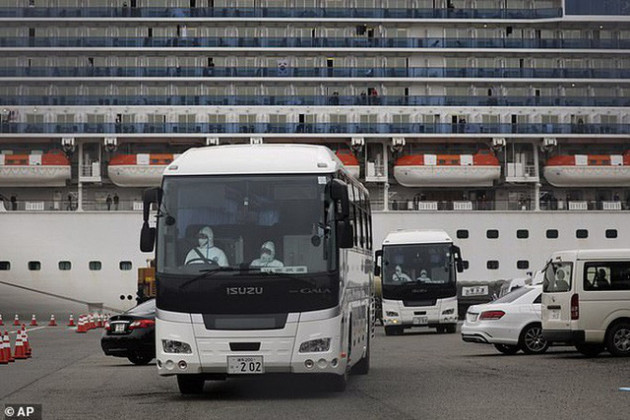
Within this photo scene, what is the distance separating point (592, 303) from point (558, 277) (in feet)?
2.79

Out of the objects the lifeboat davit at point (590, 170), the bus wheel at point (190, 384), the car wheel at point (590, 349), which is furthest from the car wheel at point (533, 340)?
the lifeboat davit at point (590, 170)

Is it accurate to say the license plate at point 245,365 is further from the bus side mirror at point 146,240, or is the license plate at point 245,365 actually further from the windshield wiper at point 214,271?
the bus side mirror at point 146,240

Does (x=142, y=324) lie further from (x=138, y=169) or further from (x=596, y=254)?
(x=138, y=169)

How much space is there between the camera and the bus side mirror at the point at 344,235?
15.4 m

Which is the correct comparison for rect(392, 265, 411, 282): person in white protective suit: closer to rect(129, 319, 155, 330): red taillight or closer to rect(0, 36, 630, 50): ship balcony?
rect(129, 319, 155, 330): red taillight

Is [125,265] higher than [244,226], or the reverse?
[244,226]

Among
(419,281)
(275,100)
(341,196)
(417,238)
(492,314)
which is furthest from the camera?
(275,100)

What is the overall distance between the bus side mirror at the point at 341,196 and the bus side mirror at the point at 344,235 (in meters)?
0.13

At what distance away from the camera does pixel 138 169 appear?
51562 millimetres

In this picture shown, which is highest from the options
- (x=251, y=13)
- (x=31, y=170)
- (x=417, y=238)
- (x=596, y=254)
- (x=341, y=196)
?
(x=251, y=13)

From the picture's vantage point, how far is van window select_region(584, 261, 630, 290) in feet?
70.2

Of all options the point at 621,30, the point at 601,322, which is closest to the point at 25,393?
the point at 601,322

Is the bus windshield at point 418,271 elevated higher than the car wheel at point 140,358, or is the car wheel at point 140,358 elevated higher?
the bus windshield at point 418,271

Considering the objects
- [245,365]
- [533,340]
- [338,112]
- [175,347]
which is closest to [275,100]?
[338,112]
